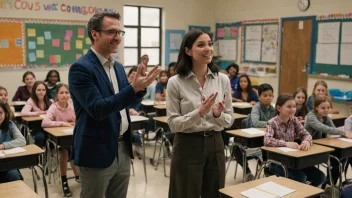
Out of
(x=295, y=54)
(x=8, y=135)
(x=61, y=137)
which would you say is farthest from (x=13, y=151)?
(x=295, y=54)

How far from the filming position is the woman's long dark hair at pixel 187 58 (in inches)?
88.6

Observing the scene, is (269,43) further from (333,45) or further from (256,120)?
(256,120)

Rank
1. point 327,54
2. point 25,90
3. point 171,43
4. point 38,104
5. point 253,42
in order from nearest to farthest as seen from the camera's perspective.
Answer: point 38,104, point 25,90, point 327,54, point 253,42, point 171,43

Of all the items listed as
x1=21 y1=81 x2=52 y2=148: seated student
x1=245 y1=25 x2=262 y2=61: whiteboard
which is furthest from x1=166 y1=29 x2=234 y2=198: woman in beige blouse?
x1=245 y1=25 x2=262 y2=61: whiteboard

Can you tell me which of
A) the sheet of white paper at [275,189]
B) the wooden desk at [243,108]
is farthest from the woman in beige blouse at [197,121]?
the wooden desk at [243,108]

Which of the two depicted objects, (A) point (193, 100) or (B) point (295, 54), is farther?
(B) point (295, 54)

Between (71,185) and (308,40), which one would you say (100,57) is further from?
(308,40)

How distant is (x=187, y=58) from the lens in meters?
2.33

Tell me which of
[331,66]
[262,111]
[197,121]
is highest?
[331,66]

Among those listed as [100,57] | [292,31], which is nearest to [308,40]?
[292,31]

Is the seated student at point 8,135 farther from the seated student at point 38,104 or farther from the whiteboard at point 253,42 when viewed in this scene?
the whiteboard at point 253,42

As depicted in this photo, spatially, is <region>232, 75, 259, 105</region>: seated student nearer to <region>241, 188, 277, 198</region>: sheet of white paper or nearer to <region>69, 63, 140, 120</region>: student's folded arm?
<region>241, 188, 277, 198</region>: sheet of white paper

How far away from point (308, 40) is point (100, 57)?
21.5 ft

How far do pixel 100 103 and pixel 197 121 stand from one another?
2.13ft
